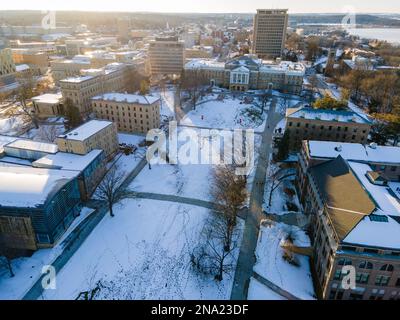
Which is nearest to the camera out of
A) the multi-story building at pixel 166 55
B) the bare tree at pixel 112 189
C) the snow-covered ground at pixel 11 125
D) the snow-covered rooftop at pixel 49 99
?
the bare tree at pixel 112 189

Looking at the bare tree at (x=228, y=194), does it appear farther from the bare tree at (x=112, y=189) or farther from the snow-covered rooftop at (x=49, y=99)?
the snow-covered rooftop at (x=49, y=99)

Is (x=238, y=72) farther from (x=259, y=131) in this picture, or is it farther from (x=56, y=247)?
(x=56, y=247)

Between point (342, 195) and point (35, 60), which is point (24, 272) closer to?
point (342, 195)

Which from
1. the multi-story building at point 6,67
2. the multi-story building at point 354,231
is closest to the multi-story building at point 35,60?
the multi-story building at point 6,67

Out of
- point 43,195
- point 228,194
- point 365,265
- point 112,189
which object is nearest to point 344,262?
point 365,265

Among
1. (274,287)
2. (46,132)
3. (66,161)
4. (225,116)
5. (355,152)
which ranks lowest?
(274,287)
